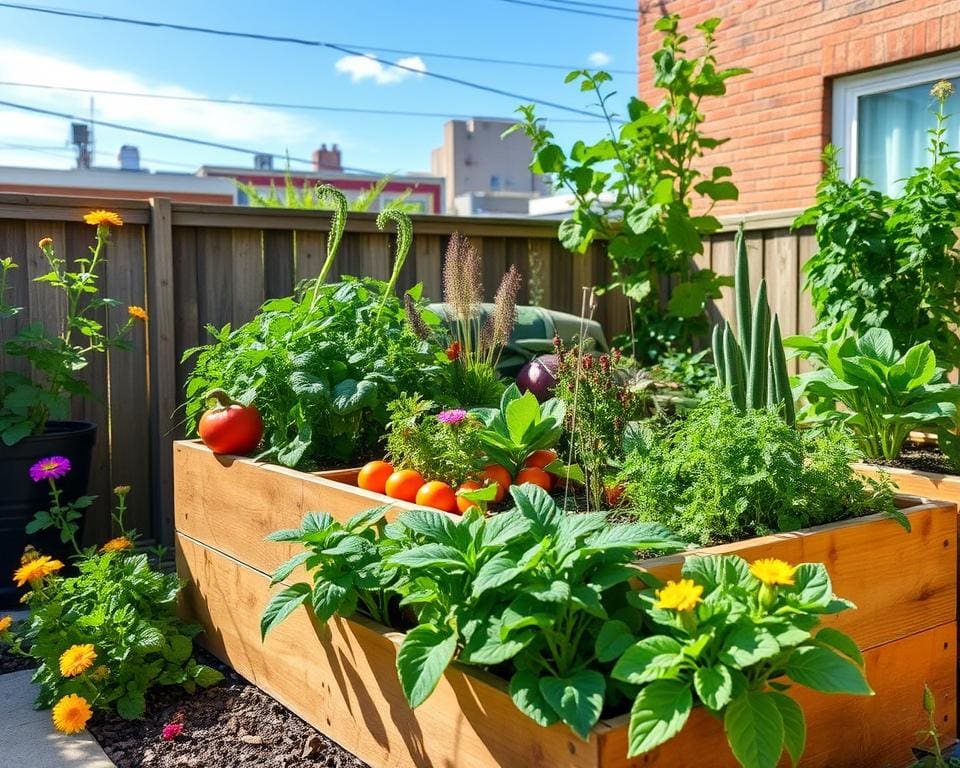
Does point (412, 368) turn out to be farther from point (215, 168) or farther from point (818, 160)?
point (215, 168)

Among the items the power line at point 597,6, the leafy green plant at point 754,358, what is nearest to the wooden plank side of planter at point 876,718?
the leafy green plant at point 754,358

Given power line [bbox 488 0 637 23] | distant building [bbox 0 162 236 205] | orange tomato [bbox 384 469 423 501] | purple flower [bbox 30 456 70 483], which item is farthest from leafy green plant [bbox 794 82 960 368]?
distant building [bbox 0 162 236 205]

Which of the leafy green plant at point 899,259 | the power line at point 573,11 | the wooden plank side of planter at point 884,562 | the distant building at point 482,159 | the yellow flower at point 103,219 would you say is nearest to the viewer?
the wooden plank side of planter at point 884,562

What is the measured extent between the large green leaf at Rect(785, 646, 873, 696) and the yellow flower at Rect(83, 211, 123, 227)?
291 cm

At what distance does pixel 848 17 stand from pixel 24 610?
505cm

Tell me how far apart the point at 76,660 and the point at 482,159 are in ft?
172

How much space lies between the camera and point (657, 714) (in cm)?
145

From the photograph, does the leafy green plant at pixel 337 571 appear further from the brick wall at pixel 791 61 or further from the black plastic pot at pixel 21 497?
the brick wall at pixel 791 61

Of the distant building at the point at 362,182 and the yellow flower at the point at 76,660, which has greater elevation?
the distant building at the point at 362,182

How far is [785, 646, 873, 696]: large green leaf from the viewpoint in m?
1.51

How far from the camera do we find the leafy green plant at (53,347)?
137 inches

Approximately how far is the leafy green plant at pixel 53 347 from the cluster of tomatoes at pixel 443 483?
1.55 metres

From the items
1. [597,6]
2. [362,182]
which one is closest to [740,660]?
[597,6]

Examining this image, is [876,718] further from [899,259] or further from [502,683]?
[899,259]
